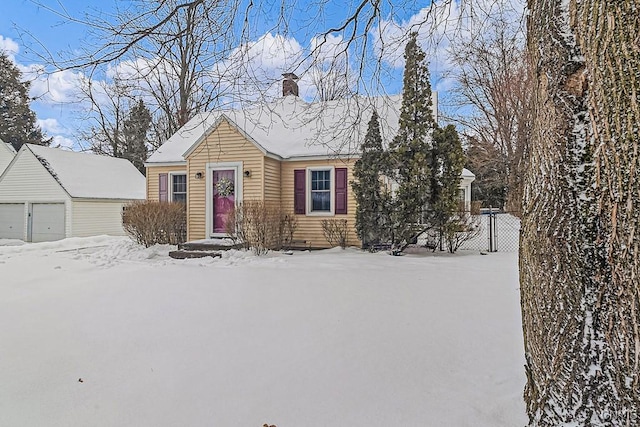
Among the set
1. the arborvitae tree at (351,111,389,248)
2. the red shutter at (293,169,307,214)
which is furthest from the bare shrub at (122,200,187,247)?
the arborvitae tree at (351,111,389,248)

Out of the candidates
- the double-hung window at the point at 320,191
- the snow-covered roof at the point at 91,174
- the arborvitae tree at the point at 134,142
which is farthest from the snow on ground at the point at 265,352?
the arborvitae tree at the point at 134,142

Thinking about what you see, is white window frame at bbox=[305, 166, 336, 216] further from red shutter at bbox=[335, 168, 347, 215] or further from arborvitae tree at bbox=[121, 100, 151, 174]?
arborvitae tree at bbox=[121, 100, 151, 174]

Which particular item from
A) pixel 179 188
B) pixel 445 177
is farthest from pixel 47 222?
pixel 445 177

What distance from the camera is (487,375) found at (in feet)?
9.12

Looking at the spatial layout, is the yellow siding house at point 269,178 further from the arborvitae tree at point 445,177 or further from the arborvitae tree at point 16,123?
the arborvitae tree at point 16,123

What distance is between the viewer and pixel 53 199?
1611 cm

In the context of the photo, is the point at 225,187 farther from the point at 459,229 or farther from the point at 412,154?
the point at 459,229

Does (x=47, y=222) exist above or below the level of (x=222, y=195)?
A: below

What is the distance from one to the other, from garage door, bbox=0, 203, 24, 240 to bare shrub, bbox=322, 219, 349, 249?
14.6 m

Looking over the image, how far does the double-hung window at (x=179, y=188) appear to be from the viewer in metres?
12.3

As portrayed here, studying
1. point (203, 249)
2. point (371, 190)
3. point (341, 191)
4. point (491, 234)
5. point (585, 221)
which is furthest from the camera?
point (341, 191)

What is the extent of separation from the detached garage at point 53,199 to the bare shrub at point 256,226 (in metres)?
9.58

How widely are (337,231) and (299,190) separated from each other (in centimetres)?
170

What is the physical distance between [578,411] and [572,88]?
1.38 meters
